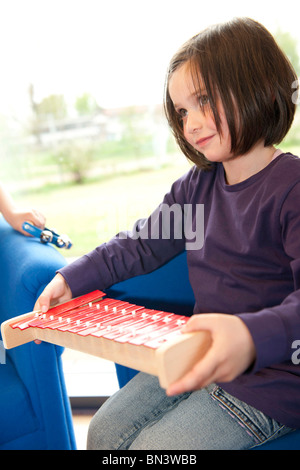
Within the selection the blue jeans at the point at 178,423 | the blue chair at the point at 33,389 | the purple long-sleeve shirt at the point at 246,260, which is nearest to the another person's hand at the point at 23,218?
the blue chair at the point at 33,389

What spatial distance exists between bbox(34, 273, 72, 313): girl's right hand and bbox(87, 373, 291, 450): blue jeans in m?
0.25

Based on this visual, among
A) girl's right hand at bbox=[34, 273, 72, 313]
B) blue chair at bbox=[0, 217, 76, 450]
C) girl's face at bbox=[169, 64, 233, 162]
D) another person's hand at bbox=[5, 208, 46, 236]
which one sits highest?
girl's face at bbox=[169, 64, 233, 162]

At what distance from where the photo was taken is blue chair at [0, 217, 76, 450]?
1.15 metres

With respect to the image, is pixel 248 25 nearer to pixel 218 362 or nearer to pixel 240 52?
pixel 240 52

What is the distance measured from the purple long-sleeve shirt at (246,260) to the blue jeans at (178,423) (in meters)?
0.03

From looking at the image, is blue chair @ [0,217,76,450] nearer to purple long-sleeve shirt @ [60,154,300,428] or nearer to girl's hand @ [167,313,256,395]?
purple long-sleeve shirt @ [60,154,300,428]

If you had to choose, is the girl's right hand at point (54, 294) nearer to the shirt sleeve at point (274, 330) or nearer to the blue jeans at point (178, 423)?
the blue jeans at point (178, 423)

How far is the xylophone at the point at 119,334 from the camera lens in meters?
0.67

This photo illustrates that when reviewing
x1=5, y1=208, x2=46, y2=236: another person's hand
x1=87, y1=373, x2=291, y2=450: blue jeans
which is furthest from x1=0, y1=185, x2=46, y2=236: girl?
x1=87, y1=373, x2=291, y2=450: blue jeans

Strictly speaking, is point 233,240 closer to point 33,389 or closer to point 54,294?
point 54,294

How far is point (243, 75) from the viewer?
917mm

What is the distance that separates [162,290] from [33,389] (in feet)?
1.28

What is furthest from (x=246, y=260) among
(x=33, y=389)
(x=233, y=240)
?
(x=33, y=389)
